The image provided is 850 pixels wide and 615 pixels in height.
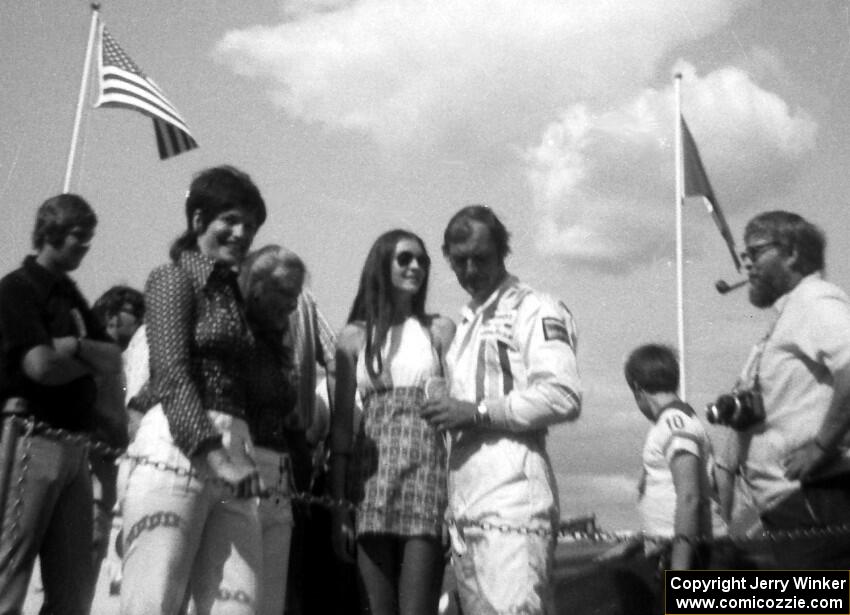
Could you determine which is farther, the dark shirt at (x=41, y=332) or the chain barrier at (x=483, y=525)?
the dark shirt at (x=41, y=332)

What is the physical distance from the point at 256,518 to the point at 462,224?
4.31 feet

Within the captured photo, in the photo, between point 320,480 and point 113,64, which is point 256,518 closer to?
point 320,480

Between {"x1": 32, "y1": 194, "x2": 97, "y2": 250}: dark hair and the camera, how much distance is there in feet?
8.07

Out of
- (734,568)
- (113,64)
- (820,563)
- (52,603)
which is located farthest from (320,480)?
(113,64)

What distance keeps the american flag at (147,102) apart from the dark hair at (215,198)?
228 inches

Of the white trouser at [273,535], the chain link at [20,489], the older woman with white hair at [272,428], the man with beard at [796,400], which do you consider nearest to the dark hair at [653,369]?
the man with beard at [796,400]

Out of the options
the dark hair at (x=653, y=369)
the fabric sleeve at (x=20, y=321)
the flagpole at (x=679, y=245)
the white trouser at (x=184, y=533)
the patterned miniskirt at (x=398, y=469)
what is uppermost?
the flagpole at (x=679, y=245)

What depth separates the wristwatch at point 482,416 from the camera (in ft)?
10.3

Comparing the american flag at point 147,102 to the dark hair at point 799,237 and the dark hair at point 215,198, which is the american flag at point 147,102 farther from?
the dark hair at point 799,237

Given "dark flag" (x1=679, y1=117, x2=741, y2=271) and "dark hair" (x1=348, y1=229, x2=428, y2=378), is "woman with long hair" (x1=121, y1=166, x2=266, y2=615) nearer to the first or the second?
"dark hair" (x1=348, y1=229, x2=428, y2=378)

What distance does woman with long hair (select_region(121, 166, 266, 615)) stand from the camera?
253cm

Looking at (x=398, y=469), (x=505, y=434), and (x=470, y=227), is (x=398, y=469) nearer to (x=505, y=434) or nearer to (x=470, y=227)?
(x=505, y=434)

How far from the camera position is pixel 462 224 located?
352cm

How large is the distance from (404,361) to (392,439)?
30cm
